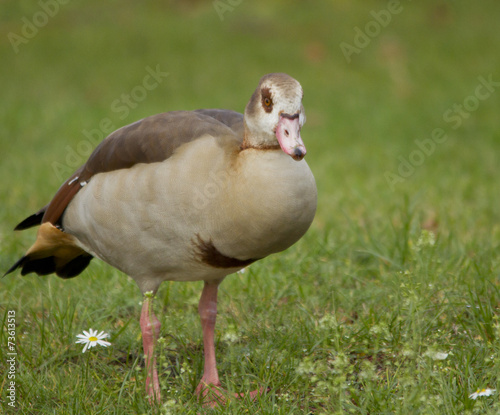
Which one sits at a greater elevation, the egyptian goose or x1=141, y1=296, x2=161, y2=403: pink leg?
the egyptian goose

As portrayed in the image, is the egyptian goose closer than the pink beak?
No

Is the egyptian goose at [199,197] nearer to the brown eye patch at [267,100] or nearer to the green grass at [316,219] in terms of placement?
the brown eye patch at [267,100]

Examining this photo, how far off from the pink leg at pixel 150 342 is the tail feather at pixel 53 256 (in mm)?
618

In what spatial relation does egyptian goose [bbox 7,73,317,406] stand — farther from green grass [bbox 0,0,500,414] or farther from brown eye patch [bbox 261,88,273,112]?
green grass [bbox 0,0,500,414]

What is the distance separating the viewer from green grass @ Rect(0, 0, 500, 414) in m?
2.74

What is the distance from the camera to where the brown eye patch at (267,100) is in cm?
252

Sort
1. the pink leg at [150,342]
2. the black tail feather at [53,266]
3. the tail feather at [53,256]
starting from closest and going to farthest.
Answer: the pink leg at [150,342], the tail feather at [53,256], the black tail feather at [53,266]

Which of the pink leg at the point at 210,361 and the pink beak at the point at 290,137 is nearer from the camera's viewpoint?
the pink beak at the point at 290,137

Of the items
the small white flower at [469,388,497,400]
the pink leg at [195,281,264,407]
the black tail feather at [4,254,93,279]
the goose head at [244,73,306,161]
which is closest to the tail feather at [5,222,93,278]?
the black tail feather at [4,254,93,279]

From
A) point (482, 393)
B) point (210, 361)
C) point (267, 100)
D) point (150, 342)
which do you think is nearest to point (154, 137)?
point (267, 100)

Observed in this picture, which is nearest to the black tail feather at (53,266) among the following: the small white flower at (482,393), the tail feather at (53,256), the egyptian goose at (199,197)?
the tail feather at (53,256)

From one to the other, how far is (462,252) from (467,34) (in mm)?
8327

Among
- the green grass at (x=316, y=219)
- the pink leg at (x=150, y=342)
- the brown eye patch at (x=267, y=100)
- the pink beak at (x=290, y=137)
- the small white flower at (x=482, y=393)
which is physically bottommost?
the green grass at (x=316, y=219)

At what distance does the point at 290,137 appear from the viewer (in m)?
2.44
